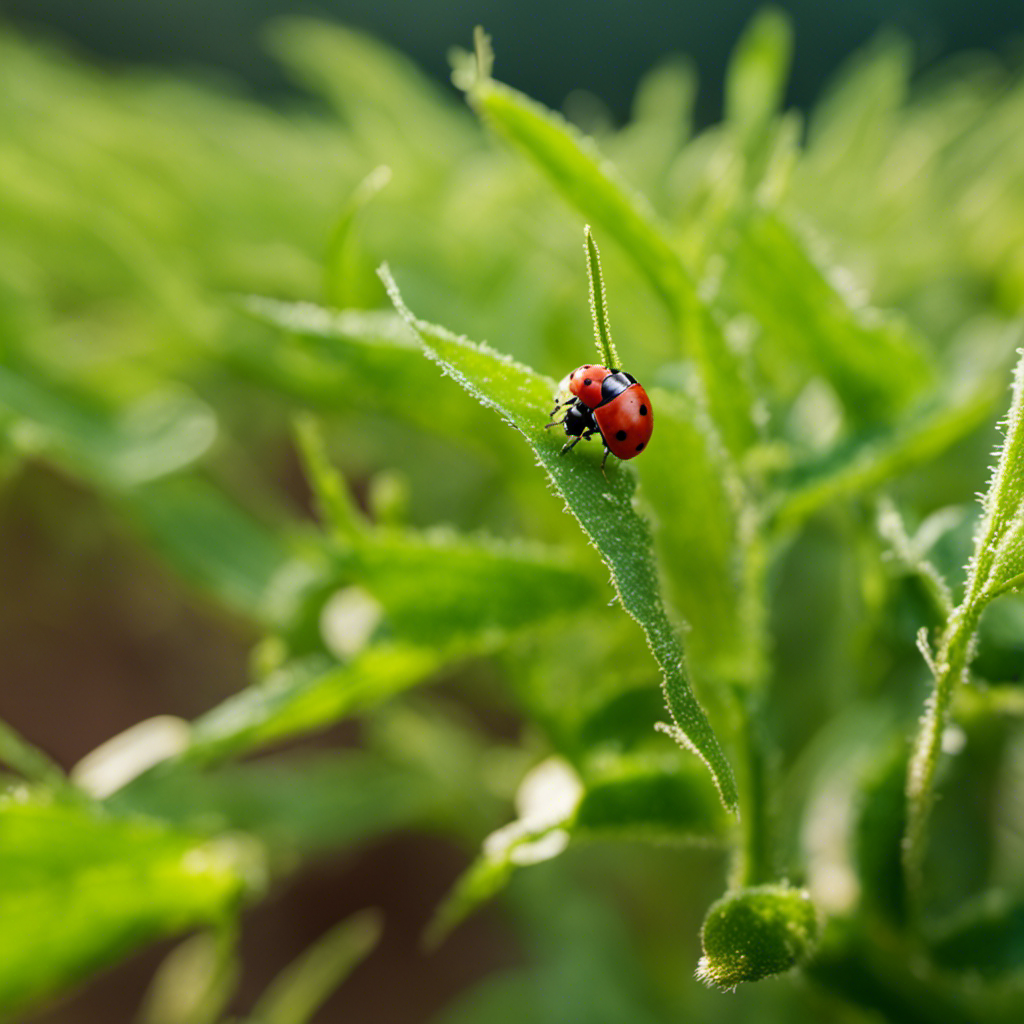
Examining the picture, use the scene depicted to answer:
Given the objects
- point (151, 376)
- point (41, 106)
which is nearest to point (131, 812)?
point (151, 376)

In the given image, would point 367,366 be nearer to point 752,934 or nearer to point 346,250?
point 346,250

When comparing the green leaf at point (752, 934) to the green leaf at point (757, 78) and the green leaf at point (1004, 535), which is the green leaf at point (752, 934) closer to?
the green leaf at point (1004, 535)

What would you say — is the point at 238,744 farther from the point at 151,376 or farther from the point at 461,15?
the point at 461,15

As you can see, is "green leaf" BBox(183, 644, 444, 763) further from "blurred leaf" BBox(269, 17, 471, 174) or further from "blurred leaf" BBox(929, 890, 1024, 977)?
"blurred leaf" BBox(269, 17, 471, 174)

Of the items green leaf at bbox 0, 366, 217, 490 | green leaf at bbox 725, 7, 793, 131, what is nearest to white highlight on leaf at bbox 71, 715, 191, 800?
green leaf at bbox 0, 366, 217, 490

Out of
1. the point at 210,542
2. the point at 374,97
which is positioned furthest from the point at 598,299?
the point at 374,97

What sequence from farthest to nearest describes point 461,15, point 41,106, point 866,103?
point 461,15 < point 41,106 < point 866,103

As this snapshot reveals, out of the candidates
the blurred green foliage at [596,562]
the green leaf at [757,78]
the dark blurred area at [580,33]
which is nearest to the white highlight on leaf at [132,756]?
the blurred green foliage at [596,562]
